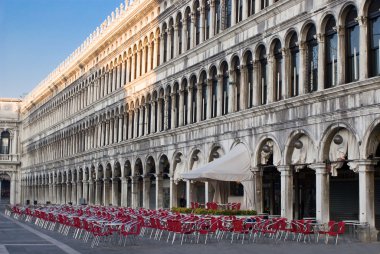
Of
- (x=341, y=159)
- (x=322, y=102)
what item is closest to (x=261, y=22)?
(x=322, y=102)

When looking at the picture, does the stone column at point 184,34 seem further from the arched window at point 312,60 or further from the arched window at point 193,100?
the arched window at point 312,60

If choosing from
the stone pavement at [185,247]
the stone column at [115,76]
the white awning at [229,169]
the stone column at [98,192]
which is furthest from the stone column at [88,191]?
the stone pavement at [185,247]

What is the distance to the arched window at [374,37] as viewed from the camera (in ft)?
79.7

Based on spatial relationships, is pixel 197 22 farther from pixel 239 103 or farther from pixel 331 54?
pixel 331 54

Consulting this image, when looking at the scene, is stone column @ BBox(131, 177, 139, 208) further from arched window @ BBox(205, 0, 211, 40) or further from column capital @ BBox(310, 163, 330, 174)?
column capital @ BBox(310, 163, 330, 174)

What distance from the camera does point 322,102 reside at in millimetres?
26438

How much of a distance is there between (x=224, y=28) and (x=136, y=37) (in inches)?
630

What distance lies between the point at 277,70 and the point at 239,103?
3932mm

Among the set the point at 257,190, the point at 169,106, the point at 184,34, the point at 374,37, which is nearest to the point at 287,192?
the point at 257,190

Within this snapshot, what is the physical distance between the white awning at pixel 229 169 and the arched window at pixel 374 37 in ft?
26.0

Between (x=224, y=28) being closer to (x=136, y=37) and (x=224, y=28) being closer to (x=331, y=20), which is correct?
(x=331, y=20)

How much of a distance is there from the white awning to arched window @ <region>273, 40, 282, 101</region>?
3.22 meters

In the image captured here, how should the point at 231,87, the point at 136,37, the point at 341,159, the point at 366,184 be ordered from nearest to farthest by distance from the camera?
the point at 366,184 → the point at 341,159 → the point at 231,87 → the point at 136,37

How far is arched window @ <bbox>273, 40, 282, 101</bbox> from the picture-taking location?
30609mm
